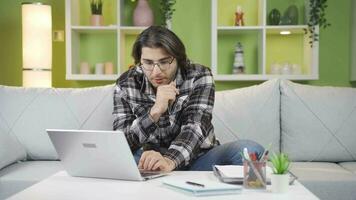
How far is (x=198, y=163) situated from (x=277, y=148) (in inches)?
32.5

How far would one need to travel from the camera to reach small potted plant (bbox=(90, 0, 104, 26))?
11.1ft

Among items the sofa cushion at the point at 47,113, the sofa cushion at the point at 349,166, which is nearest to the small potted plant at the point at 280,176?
the sofa cushion at the point at 349,166

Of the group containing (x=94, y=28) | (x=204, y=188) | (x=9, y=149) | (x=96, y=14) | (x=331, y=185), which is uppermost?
(x=96, y=14)

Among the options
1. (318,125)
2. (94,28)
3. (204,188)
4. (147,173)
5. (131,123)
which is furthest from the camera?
(94,28)

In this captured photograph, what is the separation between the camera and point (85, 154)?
1374mm

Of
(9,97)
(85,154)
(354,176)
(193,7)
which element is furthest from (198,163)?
(193,7)

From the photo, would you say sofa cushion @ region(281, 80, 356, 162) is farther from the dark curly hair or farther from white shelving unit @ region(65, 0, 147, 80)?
white shelving unit @ region(65, 0, 147, 80)

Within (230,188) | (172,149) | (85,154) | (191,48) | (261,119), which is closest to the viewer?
(230,188)

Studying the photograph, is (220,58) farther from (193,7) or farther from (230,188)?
(230,188)

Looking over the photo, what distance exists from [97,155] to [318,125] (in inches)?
60.1

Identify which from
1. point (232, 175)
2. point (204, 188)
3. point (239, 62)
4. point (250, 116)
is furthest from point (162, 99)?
point (239, 62)

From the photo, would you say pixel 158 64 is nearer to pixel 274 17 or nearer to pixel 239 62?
pixel 239 62

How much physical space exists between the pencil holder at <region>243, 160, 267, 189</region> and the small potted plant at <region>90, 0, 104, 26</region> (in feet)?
7.72

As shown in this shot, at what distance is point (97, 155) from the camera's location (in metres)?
1.34
